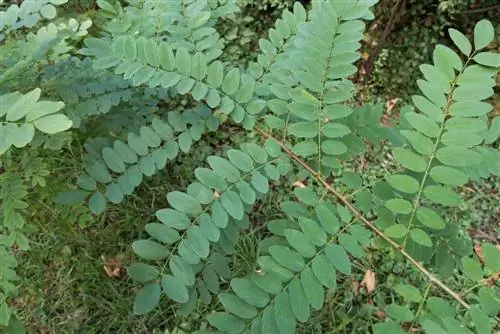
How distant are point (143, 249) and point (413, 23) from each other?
92.4 inches

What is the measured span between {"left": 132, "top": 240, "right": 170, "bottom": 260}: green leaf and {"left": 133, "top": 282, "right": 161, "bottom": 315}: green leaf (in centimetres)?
6

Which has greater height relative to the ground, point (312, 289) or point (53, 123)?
point (53, 123)

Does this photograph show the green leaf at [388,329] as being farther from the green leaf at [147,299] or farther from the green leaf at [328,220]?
the green leaf at [147,299]

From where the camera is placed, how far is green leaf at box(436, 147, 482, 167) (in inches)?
42.7

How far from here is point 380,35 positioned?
9.77ft

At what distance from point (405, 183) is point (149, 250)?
60 cm

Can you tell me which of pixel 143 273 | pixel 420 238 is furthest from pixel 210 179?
pixel 420 238

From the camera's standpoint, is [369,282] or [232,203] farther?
[369,282]

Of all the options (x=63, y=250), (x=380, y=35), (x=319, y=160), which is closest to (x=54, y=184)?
(x=63, y=250)

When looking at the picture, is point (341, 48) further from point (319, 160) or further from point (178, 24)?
point (178, 24)

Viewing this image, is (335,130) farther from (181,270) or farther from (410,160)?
(181,270)

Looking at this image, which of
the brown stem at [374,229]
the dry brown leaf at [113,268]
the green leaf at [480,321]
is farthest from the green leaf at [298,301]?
the dry brown leaf at [113,268]

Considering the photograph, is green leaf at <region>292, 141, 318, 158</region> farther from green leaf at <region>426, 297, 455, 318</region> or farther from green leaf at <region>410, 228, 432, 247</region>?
green leaf at <region>426, 297, 455, 318</region>

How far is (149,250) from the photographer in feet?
3.99
